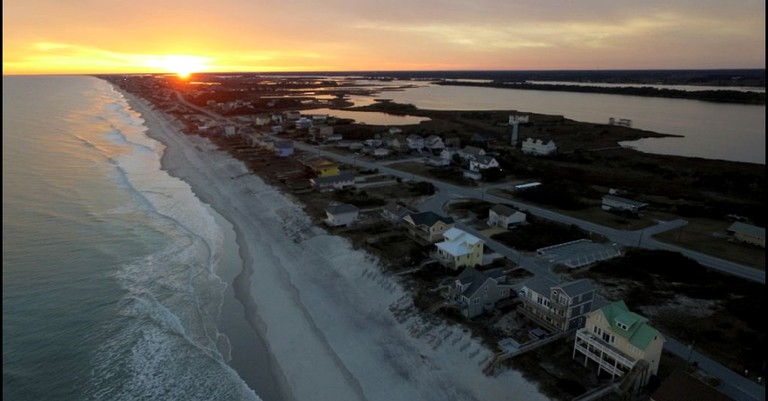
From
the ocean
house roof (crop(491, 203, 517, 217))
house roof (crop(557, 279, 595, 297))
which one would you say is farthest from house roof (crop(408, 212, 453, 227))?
the ocean

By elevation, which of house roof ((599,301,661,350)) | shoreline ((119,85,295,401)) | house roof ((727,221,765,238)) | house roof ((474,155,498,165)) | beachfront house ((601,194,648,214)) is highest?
house roof ((474,155,498,165))

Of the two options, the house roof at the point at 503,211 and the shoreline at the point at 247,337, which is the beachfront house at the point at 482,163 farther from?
the shoreline at the point at 247,337

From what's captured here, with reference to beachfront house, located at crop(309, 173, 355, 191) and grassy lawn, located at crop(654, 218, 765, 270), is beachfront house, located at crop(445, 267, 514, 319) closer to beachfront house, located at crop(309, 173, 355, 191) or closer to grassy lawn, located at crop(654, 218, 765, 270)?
grassy lawn, located at crop(654, 218, 765, 270)

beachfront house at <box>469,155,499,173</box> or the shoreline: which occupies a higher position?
beachfront house at <box>469,155,499,173</box>

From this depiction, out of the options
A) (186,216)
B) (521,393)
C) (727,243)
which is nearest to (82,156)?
(186,216)

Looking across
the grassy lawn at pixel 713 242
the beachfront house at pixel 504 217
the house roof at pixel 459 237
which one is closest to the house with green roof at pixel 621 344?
the house roof at pixel 459 237
